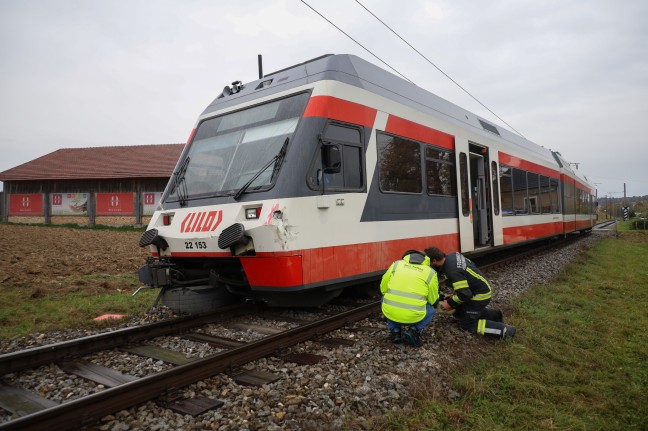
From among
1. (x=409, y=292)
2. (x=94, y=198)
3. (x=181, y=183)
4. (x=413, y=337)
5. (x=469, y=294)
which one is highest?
(x=94, y=198)

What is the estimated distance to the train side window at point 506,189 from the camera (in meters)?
10.5

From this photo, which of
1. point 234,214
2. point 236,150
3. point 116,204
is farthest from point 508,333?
point 116,204

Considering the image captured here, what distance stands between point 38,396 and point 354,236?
3.67 metres

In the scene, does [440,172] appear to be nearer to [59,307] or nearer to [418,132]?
[418,132]

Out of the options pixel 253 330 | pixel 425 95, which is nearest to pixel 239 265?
pixel 253 330

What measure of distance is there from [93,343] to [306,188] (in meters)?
2.74

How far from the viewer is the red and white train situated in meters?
5.11

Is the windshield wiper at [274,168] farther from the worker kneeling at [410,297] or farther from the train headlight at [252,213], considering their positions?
the worker kneeling at [410,297]

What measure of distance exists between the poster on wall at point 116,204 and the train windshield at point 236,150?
2221 centimetres

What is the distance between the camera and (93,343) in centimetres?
454

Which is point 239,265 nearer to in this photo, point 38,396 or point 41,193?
point 38,396

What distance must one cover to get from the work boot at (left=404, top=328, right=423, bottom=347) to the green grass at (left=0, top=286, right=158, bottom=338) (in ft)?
12.5

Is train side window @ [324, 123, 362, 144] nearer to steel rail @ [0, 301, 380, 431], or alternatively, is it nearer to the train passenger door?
steel rail @ [0, 301, 380, 431]

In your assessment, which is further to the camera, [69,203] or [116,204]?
[69,203]
